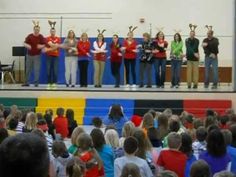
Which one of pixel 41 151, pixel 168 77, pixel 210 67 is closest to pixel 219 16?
pixel 168 77

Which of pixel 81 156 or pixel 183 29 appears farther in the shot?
pixel 183 29

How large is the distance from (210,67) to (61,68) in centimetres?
651

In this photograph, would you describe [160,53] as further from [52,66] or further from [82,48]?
[52,66]

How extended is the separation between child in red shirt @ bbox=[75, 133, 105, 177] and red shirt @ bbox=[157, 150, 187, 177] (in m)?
0.66

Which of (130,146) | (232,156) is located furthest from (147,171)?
(232,156)

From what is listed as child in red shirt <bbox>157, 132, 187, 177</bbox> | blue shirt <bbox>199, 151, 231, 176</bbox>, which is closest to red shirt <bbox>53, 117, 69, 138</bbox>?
child in red shirt <bbox>157, 132, 187, 177</bbox>

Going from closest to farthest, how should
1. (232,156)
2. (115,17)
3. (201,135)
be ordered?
(232,156) → (201,135) → (115,17)

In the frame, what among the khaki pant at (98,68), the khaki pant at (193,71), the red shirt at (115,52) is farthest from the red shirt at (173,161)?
the khaki pant at (98,68)

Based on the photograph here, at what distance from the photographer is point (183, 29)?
70.6ft

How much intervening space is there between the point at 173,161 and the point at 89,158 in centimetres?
90

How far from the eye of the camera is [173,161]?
18.1 ft

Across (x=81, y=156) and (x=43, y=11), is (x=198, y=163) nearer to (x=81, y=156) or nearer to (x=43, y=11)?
(x=81, y=156)

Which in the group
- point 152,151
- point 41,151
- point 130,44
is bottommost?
point 152,151

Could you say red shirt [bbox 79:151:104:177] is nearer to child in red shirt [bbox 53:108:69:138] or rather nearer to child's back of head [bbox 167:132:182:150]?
child's back of head [bbox 167:132:182:150]
